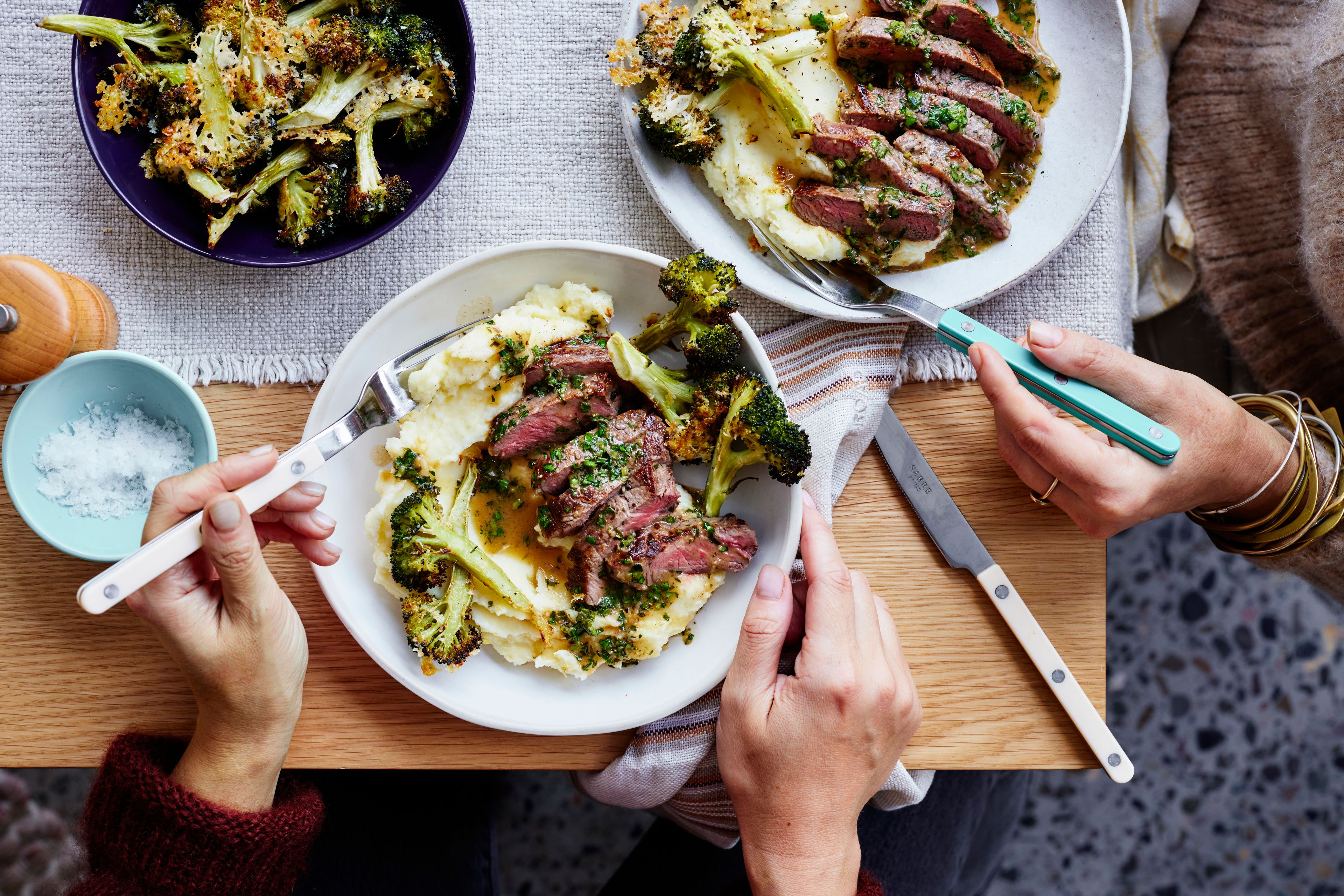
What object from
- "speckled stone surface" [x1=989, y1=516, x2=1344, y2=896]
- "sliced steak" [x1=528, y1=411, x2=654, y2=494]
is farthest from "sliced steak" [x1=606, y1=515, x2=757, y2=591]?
"speckled stone surface" [x1=989, y1=516, x2=1344, y2=896]

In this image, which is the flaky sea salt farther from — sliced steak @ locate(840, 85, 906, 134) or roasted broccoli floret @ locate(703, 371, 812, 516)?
sliced steak @ locate(840, 85, 906, 134)

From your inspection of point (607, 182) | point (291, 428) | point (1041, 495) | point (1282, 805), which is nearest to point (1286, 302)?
point (1041, 495)

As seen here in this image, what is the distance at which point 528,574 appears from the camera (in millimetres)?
2574

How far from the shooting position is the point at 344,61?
235 cm

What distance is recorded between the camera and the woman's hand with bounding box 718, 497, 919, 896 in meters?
2.30

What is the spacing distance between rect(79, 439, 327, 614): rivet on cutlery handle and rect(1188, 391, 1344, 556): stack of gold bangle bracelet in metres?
2.64

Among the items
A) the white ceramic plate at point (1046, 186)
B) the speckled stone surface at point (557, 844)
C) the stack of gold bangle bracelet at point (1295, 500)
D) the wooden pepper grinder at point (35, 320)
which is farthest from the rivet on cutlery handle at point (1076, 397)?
the speckled stone surface at point (557, 844)

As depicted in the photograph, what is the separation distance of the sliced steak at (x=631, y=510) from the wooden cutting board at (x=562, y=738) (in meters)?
0.58

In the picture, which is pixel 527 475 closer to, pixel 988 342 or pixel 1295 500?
pixel 988 342

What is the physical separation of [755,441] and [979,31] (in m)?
1.41

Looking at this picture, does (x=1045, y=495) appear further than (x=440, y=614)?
Yes

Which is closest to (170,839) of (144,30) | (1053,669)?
(144,30)

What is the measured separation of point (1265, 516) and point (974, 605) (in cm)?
91

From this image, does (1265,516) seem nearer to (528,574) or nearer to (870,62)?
(870,62)
